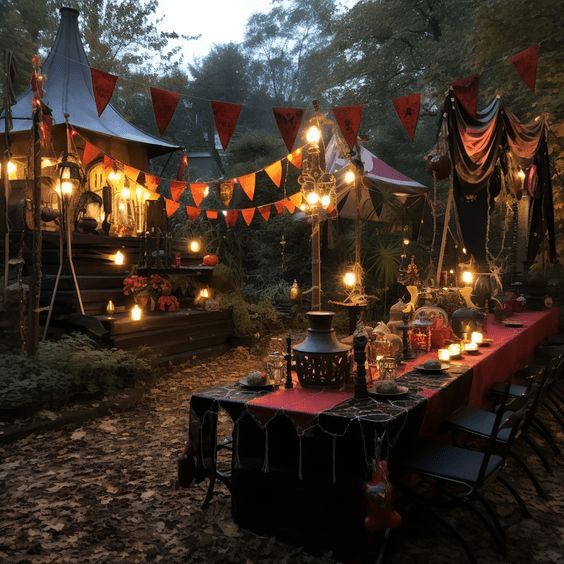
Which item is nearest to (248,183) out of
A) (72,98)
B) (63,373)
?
(72,98)

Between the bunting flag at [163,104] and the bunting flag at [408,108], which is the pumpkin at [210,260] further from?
the bunting flag at [408,108]

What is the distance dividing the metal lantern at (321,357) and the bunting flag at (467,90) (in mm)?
4403

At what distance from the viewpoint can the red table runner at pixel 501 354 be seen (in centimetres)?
493

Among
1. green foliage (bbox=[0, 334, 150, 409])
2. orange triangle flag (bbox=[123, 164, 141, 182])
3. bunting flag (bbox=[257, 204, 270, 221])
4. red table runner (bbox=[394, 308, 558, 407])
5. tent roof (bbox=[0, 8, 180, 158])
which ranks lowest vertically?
green foliage (bbox=[0, 334, 150, 409])

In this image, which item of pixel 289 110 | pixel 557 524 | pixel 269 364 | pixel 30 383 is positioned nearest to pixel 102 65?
pixel 289 110

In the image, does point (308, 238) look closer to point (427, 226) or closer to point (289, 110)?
point (427, 226)

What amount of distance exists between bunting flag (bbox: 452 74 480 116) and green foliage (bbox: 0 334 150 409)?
18.7 ft

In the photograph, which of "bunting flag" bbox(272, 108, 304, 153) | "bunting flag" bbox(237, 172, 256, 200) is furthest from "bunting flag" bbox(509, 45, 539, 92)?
"bunting flag" bbox(237, 172, 256, 200)

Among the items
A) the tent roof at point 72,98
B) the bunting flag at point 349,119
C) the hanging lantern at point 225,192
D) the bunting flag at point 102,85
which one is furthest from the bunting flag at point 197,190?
the bunting flag at point 349,119

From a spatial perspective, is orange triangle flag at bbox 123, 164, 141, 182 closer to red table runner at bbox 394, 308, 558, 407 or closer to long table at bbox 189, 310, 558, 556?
red table runner at bbox 394, 308, 558, 407

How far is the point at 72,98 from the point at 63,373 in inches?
374

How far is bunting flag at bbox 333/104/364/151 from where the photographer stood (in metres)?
7.56

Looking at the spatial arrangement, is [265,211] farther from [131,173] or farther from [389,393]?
[389,393]

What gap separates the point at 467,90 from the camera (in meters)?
6.99
